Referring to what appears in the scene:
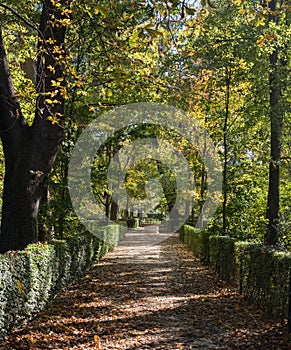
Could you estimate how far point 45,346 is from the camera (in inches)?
251

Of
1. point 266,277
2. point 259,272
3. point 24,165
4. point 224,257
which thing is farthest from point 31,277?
point 224,257

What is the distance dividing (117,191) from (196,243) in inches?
312

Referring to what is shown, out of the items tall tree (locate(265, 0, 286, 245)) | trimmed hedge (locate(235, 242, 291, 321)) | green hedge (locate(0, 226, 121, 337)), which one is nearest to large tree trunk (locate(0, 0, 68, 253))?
green hedge (locate(0, 226, 121, 337))

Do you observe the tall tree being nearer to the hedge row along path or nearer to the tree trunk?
the tree trunk

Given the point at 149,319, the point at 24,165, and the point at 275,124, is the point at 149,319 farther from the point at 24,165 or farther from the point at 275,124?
the point at 275,124

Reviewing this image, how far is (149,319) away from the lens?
8117 millimetres

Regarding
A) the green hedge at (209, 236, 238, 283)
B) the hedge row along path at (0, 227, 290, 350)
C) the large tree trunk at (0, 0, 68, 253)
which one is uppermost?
the large tree trunk at (0, 0, 68, 253)

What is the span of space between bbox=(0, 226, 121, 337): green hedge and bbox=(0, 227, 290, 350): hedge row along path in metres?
0.27

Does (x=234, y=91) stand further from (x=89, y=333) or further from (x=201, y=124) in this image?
(x=89, y=333)

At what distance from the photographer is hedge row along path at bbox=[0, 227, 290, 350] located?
6.56 meters

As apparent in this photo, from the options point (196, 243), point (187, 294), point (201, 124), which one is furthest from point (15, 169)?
point (201, 124)

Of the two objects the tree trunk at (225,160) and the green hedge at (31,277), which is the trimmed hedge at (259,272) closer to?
the tree trunk at (225,160)

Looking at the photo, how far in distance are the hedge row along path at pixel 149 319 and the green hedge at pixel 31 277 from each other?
27 centimetres

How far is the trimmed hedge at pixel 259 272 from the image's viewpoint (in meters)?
7.48
